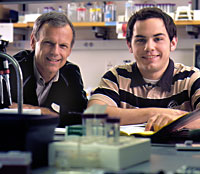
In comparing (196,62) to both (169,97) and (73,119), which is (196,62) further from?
(73,119)

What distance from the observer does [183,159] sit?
108 cm

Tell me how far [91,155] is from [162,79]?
1518 mm

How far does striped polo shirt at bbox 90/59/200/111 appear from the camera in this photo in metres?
2.34

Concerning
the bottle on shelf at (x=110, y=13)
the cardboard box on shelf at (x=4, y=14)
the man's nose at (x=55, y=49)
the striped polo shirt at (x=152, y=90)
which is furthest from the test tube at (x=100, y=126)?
the cardboard box on shelf at (x=4, y=14)

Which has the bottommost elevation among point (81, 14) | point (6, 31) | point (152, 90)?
point (152, 90)

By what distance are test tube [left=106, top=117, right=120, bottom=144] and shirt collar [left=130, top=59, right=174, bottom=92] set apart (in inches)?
Answer: 56.2

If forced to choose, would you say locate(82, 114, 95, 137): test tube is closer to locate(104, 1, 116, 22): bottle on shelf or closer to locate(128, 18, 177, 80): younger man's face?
locate(128, 18, 177, 80): younger man's face

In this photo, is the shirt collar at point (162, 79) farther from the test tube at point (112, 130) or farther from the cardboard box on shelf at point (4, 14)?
the cardboard box on shelf at point (4, 14)

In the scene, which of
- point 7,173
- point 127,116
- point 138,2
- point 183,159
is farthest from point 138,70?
point 138,2

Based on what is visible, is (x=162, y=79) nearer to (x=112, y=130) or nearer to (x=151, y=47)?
(x=151, y=47)

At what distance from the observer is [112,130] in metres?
0.96

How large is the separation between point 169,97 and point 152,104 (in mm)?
109

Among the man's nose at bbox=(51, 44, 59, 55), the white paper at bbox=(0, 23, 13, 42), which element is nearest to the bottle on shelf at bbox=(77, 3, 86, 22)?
the white paper at bbox=(0, 23, 13, 42)

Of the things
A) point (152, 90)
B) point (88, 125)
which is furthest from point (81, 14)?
point (88, 125)
